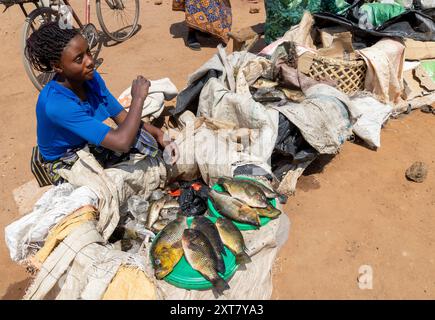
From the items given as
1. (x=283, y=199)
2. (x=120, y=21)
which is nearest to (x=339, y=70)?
(x=283, y=199)

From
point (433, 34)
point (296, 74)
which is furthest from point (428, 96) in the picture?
point (296, 74)

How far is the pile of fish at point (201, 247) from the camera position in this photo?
81.7 inches

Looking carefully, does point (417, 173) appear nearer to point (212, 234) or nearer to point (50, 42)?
point (212, 234)

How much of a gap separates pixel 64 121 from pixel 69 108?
3.8 inches

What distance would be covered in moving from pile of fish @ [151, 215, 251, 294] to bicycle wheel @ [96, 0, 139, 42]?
4.93 metres

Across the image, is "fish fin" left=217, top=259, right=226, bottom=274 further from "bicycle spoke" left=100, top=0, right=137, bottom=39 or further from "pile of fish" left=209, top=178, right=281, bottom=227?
"bicycle spoke" left=100, top=0, right=137, bottom=39

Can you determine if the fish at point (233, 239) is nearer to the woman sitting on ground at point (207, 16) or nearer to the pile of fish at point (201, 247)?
the pile of fish at point (201, 247)

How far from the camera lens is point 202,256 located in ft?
6.95

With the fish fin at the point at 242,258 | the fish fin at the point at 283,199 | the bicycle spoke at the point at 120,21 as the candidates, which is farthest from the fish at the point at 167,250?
the bicycle spoke at the point at 120,21

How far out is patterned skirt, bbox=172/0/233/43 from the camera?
5.83m

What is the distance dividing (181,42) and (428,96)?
155 inches
